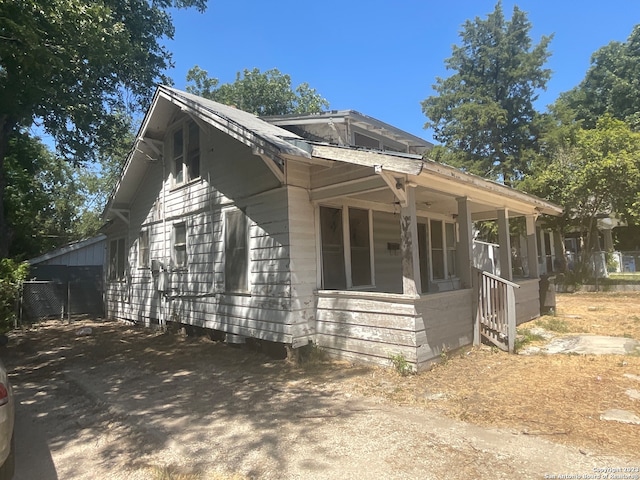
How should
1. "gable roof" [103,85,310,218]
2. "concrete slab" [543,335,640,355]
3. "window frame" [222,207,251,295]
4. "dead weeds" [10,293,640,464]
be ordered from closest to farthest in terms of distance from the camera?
"dead weeds" [10,293,640,464]
"concrete slab" [543,335,640,355]
"gable roof" [103,85,310,218]
"window frame" [222,207,251,295]

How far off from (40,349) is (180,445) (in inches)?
282

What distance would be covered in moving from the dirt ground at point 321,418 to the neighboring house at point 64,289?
23.8ft

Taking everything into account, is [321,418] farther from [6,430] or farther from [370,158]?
[370,158]

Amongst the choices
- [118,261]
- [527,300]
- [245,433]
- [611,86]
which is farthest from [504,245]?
[611,86]

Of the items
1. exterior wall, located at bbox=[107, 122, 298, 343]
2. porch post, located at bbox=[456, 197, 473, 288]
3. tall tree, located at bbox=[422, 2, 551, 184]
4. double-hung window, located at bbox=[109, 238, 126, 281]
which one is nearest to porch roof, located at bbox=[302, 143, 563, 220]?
porch post, located at bbox=[456, 197, 473, 288]

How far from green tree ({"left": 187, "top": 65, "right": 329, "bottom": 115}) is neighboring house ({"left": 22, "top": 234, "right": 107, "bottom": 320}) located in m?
21.8

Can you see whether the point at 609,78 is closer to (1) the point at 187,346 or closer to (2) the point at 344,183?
(2) the point at 344,183

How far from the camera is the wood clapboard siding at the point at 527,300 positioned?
9.09 meters

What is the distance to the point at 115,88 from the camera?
15.5m

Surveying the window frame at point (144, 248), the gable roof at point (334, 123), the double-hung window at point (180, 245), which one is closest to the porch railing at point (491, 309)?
the gable roof at point (334, 123)

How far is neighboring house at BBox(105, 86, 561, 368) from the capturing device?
602 cm

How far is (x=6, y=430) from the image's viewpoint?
280 centimetres

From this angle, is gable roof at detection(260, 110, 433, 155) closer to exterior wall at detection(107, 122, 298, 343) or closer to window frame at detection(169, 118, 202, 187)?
window frame at detection(169, 118, 202, 187)

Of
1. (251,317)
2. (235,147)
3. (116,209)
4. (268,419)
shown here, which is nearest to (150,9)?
(116,209)
